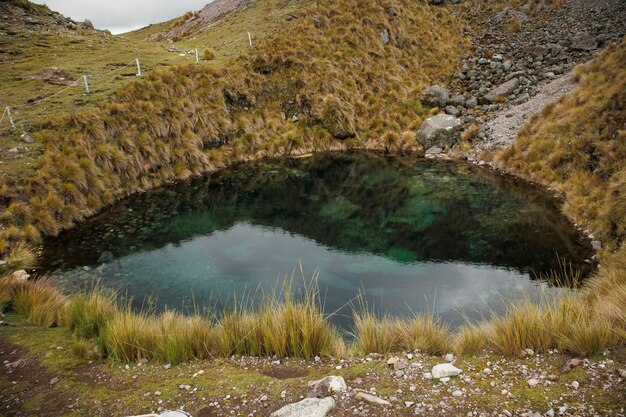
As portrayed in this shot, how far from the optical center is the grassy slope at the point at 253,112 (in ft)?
55.6

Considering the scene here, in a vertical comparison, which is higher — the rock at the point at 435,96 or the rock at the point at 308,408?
the rock at the point at 435,96

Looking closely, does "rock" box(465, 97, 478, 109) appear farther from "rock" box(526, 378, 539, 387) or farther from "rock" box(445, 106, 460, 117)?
"rock" box(526, 378, 539, 387)

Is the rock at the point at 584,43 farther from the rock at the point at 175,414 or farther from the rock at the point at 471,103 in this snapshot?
the rock at the point at 175,414

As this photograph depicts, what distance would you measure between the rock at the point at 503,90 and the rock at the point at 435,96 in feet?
9.43

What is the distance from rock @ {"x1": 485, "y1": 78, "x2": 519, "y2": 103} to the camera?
90.4 ft

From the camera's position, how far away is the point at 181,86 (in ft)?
81.4

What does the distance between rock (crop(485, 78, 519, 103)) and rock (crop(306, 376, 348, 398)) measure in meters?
27.1

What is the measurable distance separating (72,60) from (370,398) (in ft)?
98.5

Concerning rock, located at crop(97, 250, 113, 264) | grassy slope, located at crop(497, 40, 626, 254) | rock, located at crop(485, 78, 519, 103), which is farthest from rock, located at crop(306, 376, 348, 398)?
rock, located at crop(485, 78, 519, 103)

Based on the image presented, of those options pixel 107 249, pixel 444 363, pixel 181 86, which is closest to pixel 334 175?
pixel 181 86

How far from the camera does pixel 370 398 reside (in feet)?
16.9

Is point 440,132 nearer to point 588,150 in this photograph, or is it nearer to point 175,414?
point 588,150

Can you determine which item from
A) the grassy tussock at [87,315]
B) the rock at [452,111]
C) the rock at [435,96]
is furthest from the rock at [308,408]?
the rock at [435,96]

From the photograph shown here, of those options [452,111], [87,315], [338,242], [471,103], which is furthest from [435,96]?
[87,315]
